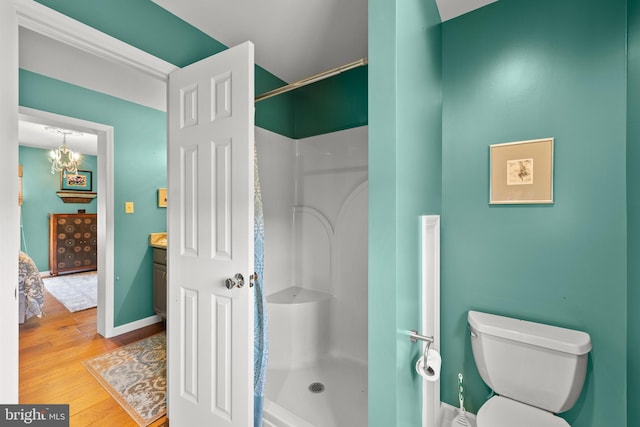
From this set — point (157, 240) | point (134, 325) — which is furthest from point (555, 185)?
point (134, 325)

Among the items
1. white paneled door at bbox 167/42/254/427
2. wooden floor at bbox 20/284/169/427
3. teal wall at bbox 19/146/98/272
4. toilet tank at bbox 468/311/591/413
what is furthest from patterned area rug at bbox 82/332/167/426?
teal wall at bbox 19/146/98/272

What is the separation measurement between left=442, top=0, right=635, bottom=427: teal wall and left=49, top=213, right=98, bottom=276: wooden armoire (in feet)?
21.3

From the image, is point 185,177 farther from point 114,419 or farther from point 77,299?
point 77,299

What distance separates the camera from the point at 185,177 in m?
1.64

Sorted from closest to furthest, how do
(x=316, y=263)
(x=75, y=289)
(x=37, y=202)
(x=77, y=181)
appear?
(x=316, y=263), (x=75, y=289), (x=37, y=202), (x=77, y=181)

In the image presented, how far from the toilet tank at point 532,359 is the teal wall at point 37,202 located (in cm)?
710

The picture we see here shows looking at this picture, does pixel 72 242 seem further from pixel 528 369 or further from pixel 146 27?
pixel 528 369

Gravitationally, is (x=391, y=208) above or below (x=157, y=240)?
above

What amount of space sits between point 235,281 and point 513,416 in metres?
1.46

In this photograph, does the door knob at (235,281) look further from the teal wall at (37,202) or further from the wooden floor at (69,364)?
the teal wall at (37,202)

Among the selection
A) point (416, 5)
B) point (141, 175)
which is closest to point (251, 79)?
point (416, 5)

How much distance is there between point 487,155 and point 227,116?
1.47m

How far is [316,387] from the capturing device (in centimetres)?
201

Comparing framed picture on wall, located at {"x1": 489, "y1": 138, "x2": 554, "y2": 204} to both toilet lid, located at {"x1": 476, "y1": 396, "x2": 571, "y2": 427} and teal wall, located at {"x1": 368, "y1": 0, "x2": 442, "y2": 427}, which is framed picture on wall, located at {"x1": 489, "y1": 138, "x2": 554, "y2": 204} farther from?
toilet lid, located at {"x1": 476, "y1": 396, "x2": 571, "y2": 427}
